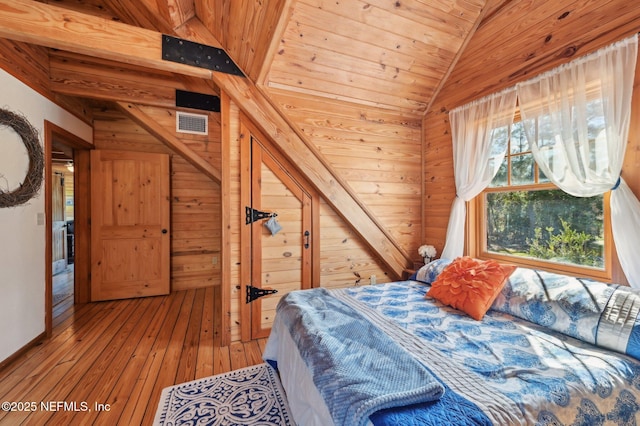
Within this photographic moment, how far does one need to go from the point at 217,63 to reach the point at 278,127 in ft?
2.41

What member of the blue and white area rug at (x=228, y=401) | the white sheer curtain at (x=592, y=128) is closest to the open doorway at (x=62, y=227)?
the blue and white area rug at (x=228, y=401)

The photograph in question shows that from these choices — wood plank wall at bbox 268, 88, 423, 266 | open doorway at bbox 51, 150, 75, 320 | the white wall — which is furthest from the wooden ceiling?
open doorway at bbox 51, 150, 75, 320

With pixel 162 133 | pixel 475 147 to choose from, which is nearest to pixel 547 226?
pixel 475 147

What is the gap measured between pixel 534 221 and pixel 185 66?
10.3 ft

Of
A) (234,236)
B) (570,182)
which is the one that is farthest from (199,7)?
(570,182)

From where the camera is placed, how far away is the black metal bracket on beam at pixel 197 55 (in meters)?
2.09

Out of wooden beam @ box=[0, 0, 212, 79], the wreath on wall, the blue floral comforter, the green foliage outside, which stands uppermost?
wooden beam @ box=[0, 0, 212, 79]

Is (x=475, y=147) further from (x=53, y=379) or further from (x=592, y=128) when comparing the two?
(x=53, y=379)

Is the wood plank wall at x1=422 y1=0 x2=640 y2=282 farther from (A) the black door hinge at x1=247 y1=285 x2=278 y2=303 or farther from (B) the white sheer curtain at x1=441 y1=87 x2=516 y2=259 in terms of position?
(A) the black door hinge at x1=247 y1=285 x2=278 y2=303

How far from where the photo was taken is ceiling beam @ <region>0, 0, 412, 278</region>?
5.71ft

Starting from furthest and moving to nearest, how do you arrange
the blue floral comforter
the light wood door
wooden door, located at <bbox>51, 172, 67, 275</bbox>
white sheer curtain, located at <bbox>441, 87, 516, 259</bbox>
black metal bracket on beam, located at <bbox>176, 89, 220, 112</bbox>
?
1. wooden door, located at <bbox>51, 172, 67, 275</bbox>
2. the light wood door
3. black metal bracket on beam, located at <bbox>176, 89, 220, 112</bbox>
4. white sheer curtain, located at <bbox>441, 87, 516, 259</bbox>
5. the blue floral comforter

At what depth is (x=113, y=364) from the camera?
80.6 inches

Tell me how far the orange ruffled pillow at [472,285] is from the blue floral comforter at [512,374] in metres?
0.09

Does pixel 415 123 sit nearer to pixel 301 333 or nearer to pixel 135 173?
pixel 301 333
